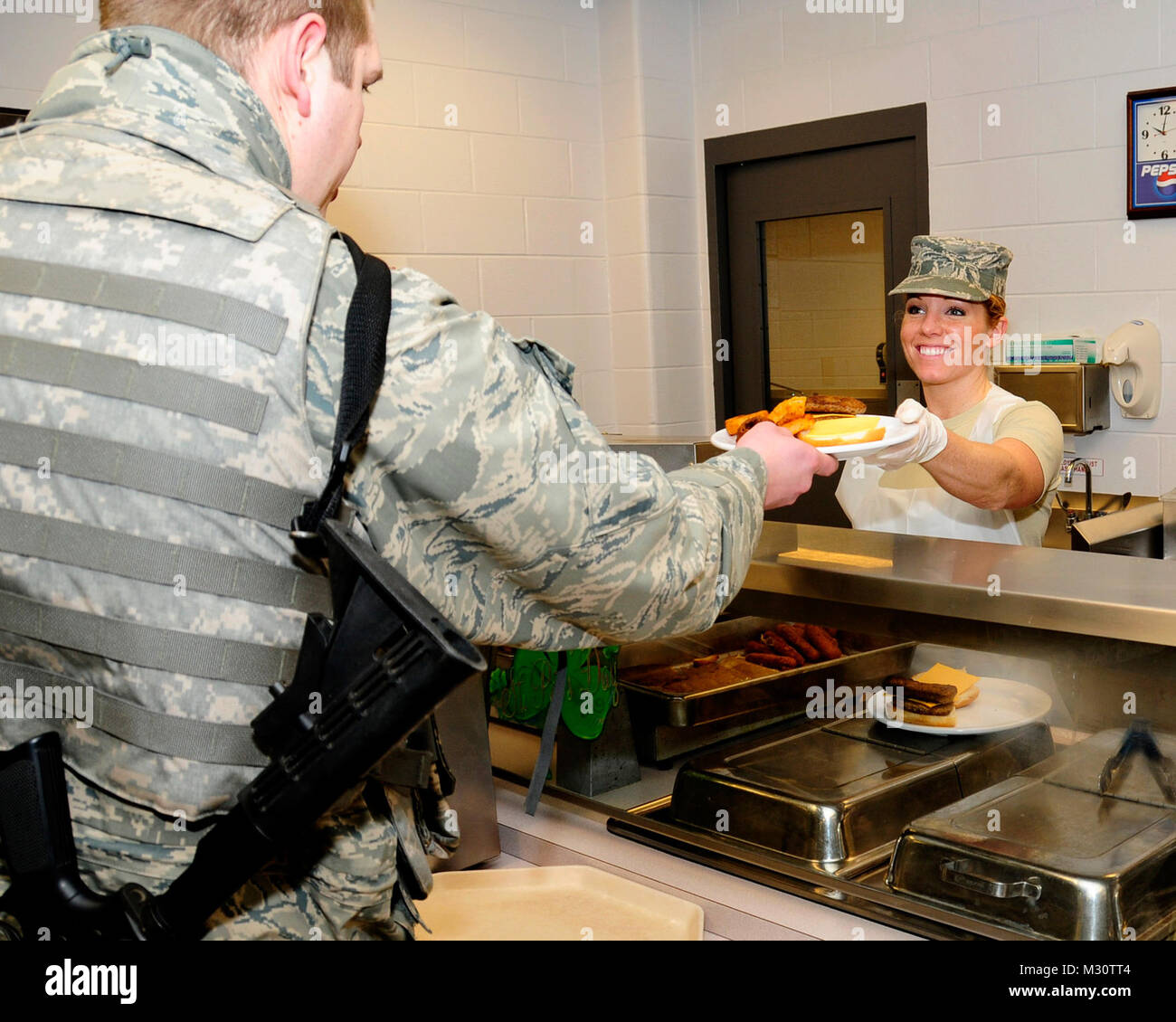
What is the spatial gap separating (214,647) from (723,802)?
2.72 feet

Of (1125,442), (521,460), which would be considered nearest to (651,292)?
(1125,442)

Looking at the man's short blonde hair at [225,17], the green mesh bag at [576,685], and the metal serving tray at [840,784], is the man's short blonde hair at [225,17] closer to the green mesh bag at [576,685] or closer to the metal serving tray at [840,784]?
the green mesh bag at [576,685]

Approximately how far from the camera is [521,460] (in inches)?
35.4

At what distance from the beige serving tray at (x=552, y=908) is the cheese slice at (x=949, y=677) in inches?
16.8

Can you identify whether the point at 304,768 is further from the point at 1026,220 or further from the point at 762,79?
the point at 762,79

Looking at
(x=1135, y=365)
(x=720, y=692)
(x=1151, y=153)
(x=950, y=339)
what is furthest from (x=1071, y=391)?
(x=720, y=692)

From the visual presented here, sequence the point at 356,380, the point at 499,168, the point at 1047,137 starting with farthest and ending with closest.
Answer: the point at 499,168 < the point at 1047,137 < the point at 356,380

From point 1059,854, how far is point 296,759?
802 mm

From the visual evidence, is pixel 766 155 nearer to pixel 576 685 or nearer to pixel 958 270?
pixel 958 270

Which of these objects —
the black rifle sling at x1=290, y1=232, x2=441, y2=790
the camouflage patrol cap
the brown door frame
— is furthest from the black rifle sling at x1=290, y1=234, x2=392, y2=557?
the brown door frame

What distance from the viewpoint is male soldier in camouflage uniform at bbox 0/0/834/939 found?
2.83 ft

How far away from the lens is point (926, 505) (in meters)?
2.66
